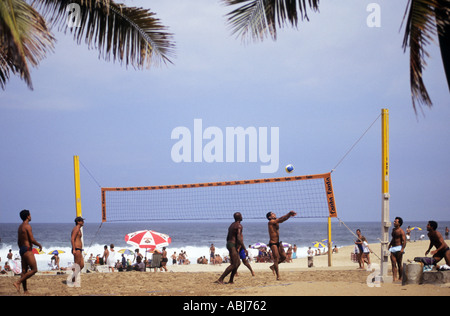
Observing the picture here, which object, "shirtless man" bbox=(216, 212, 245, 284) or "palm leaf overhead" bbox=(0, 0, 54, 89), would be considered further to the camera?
"shirtless man" bbox=(216, 212, 245, 284)

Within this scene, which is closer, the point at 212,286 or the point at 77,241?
the point at 77,241

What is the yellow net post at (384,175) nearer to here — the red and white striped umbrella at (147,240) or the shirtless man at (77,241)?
the shirtless man at (77,241)

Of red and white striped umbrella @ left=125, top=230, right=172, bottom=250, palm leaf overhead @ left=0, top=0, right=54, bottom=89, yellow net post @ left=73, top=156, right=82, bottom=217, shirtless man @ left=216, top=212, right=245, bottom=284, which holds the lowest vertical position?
red and white striped umbrella @ left=125, top=230, right=172, bottom=250

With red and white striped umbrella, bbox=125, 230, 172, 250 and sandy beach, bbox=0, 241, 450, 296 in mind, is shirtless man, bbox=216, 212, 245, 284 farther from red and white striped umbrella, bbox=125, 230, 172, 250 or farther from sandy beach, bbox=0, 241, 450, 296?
red and white striped umbrella, bbox=125, 230, 172, 250

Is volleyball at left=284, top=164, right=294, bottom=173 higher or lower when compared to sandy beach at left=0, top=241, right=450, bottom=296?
higher

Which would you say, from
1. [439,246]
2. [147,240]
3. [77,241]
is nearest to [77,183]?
[77,241]

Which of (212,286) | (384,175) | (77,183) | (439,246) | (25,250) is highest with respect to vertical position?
(384,175)

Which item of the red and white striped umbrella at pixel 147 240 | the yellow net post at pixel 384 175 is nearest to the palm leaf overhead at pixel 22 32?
the yellow net post at pixel 384 175

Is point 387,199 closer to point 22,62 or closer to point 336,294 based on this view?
point 336,294

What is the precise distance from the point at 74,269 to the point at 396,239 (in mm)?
6195

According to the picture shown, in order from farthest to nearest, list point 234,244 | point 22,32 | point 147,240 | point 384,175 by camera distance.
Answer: point 147,240 → point 234,244 → point 384,175 → point 22,32

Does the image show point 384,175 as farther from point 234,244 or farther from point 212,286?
point 212,286

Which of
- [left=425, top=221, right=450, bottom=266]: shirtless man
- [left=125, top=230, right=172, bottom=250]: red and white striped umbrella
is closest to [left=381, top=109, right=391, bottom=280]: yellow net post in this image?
[left=425, top=221, right=450, bottom=266]: shirtless man

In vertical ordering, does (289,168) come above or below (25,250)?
above
